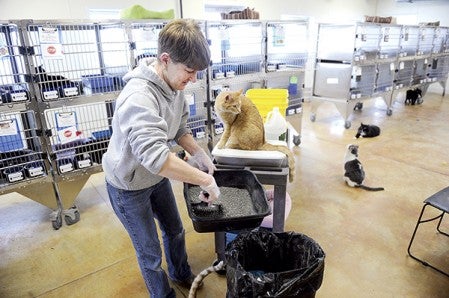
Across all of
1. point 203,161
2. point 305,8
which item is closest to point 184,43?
point 203,161

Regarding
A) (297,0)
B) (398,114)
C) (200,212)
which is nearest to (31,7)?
(200,212)

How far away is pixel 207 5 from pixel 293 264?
4.77 meters

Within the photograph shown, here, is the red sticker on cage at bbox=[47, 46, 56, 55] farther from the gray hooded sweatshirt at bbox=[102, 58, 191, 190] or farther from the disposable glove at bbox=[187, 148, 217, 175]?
the disposable glove at bbox=[187, 148, 217, 175]

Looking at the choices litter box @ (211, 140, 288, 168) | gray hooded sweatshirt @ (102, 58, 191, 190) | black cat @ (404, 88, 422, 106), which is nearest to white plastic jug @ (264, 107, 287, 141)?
litter box @ (211, 140, 288, 168)

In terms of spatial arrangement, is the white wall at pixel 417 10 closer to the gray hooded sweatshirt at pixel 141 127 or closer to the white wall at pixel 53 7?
→ the white wall at pixel 53 7

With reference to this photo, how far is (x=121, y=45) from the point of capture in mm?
2598

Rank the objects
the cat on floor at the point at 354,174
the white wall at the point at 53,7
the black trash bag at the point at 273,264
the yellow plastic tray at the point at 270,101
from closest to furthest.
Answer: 1. the black trash bag at the point at 273,264
2. the yellow plastic tray at the point at 270,101
3. the cat on floor at the point at 354,174
4. the white wall at the point at 53,7

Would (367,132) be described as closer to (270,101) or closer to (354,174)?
(354,174)

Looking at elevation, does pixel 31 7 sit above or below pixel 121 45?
above

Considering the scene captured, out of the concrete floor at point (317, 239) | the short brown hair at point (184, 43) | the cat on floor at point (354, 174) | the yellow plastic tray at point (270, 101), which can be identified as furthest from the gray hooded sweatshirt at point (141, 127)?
the cat on floor at point (354, 174)

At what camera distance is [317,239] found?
7.43 feet

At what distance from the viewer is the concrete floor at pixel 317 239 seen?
1873 millimetres

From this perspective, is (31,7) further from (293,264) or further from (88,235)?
(293,264)

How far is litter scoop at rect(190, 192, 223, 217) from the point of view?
129 cm
